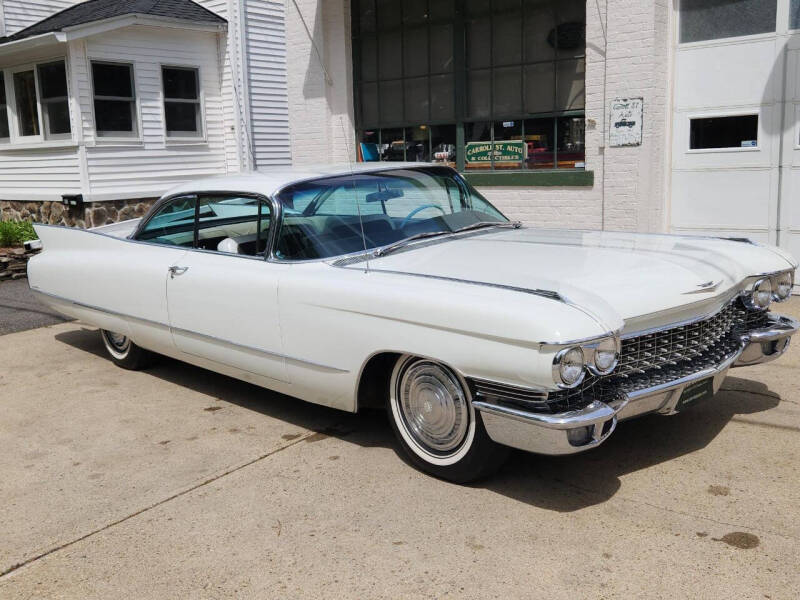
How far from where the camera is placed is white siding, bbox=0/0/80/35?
591 inches

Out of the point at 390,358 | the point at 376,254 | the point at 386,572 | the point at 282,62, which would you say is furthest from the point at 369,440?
the point at 282,62

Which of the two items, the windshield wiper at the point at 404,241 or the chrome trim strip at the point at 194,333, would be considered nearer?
the chrome trim strip at the point at 194,333

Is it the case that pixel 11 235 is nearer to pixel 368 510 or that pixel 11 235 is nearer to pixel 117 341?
pixel 117 341

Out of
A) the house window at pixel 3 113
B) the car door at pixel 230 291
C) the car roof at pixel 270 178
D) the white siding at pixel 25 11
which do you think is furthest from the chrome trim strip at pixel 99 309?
the white siding at pixel 25 11

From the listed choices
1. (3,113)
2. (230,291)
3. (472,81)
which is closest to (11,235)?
(3,113)

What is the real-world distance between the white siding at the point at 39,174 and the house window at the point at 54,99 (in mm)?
384

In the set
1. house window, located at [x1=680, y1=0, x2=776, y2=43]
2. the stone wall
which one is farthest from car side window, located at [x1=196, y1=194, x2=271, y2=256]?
the stone wall

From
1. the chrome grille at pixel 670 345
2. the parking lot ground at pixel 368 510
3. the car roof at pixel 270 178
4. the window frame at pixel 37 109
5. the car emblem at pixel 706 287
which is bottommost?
the parking lot ground at pixel 368 510

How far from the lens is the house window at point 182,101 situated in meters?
14.8

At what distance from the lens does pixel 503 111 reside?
368 inches

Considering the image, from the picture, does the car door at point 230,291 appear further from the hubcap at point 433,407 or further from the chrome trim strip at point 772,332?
the chrome trim strip at point 772,332

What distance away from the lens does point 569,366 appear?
10.6 ft

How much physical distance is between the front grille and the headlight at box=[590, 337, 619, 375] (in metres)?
0.10

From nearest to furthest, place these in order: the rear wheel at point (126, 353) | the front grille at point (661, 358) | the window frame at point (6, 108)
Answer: the front grille at point (661, 358) → the rear wheel at point (126, 353) → the window frame at point (6, 108)
